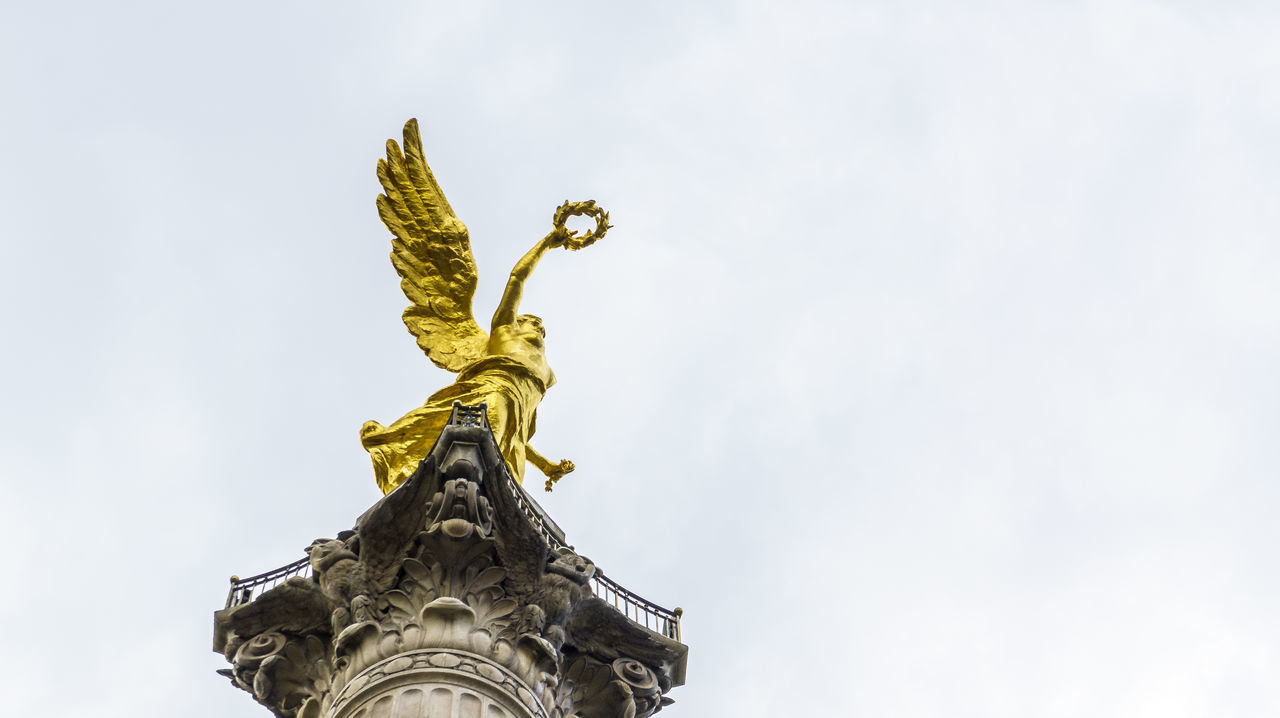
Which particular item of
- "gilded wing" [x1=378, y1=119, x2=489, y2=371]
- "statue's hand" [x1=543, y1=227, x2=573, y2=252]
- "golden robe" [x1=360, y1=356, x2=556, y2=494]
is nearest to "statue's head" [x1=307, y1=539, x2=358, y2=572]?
"golden robe" [x1=360, y1=356, x2=556, y2=494]

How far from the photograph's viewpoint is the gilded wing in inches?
1121

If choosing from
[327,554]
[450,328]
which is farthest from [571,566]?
[450,328]

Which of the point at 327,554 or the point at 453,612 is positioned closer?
the point at 453,612

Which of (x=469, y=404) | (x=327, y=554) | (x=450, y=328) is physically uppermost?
(x=450, y=328)

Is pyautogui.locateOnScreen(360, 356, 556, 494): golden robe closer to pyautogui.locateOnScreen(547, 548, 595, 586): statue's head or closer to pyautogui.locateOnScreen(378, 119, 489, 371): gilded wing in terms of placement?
pyautogui.locateOnScreen(378, 119, 489, 371): gilded wing

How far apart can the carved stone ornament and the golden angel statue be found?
10.6 ft

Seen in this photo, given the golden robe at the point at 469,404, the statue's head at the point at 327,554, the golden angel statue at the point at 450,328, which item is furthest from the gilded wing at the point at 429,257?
the statue's head at the point at 327,554

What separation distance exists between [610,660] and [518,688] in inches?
81.6

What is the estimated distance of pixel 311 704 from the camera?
69.2 feet

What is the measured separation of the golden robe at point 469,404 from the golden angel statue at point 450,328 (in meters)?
0.01

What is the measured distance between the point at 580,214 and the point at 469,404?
561 cm

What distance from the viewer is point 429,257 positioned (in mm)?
29406

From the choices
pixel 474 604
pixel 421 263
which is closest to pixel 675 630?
pixel 474 604

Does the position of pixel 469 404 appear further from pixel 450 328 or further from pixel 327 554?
pixel 327 554
